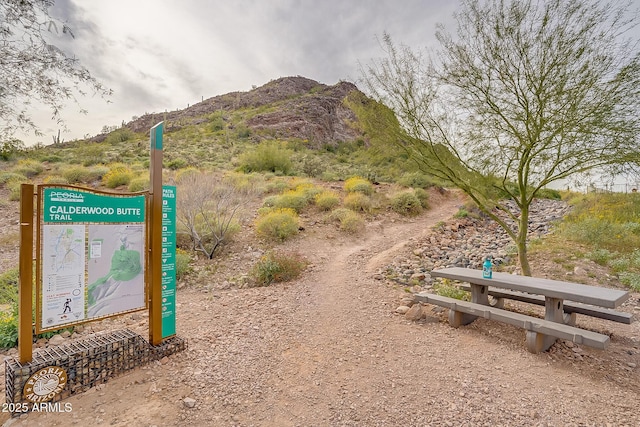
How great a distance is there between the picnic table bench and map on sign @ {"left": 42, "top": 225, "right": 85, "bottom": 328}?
4.39 metres

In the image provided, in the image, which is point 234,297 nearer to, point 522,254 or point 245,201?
point 245,201

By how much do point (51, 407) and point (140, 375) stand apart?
0.73m

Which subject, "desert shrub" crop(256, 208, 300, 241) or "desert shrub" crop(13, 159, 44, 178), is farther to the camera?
"desert shrub" crop(13, 159, 44, 178)

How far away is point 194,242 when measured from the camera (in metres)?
8.78

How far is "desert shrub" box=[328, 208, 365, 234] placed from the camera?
34.9 ft

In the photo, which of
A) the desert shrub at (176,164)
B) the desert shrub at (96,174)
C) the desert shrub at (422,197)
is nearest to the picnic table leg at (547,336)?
the desert shrub at (422,197)

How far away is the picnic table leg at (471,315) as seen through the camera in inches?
180

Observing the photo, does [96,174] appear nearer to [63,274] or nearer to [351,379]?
[63,274]

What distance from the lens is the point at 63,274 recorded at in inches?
123

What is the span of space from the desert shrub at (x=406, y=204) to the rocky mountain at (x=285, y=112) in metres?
24.2

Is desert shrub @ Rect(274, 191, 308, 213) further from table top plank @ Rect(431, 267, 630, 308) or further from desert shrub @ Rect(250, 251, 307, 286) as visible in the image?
table top plank @ Rect(431, 267, 630, 308)

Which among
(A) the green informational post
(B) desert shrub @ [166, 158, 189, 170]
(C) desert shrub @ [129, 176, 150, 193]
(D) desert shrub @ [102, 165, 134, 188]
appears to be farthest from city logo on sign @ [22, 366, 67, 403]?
(B) desert shrub @ [166, 158, 189, 170]

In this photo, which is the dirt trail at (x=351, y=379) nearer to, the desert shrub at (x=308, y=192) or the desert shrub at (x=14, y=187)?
the desert shrub at (x=308, y=192)

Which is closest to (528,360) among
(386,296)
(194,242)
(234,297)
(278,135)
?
(386,296)
